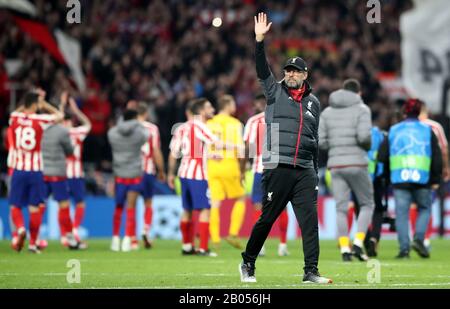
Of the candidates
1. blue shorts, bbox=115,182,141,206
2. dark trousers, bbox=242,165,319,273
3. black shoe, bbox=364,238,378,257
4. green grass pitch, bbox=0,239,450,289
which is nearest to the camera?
dark trousers, bbox=242,165,319,273

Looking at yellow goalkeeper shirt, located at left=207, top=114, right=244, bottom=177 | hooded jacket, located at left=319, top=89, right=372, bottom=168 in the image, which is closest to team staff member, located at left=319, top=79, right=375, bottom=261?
hooded jacket, located at left=319, top=89, right=372, bottom=168

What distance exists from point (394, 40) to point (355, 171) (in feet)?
58.5

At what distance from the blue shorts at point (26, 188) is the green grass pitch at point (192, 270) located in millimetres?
863

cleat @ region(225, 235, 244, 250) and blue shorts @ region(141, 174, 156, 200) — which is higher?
blue shorts @ region(141, 174, 156, 200)

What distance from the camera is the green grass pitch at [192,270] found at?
1284 cm

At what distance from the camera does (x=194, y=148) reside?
730 inches

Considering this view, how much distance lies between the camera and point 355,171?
16.9 meters

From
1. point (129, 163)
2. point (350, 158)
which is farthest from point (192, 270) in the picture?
point (129, 163)

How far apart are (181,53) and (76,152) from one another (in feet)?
32.2

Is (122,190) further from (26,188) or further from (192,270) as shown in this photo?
(192,270)

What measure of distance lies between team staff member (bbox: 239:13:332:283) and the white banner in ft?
46.4

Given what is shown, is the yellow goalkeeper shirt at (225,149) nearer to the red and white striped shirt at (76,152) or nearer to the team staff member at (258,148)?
the team staff member at (258,148)

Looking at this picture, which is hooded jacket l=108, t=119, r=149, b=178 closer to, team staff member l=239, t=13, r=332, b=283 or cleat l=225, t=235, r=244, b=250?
cleat l=225, t=235, r=244, b=250

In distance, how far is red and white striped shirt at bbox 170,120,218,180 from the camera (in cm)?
1841
